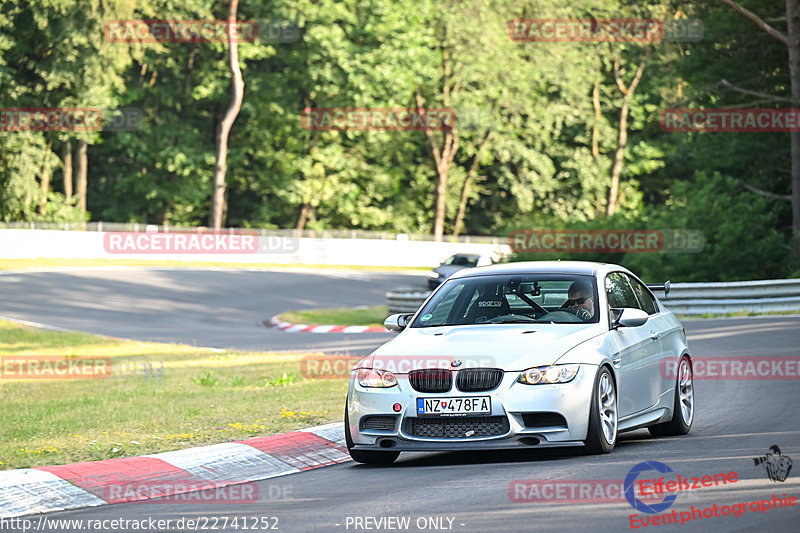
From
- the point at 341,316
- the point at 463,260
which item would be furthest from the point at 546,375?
the point at 463,260

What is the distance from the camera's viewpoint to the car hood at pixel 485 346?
8.70 metres

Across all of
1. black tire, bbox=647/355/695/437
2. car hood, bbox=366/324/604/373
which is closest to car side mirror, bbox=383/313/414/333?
car hood, bbox=366/324/604/373

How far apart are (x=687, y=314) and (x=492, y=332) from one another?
1869cm

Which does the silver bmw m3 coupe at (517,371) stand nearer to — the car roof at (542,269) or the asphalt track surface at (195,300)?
the car roof at (542,269)

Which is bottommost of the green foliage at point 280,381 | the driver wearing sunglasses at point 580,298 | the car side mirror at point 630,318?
the green foliage at point 280,381

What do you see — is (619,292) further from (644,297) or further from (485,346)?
(485,346)

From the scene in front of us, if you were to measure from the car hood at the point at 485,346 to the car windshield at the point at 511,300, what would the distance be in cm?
33

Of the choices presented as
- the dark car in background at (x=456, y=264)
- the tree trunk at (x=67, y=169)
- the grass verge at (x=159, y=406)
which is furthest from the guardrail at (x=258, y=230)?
the grass verge at (x=159, y=406)

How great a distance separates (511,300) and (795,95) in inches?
950

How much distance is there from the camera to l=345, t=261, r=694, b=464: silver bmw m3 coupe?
28.2 ft

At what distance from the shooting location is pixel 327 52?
6112cm

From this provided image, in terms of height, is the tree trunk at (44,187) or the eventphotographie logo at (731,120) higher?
the eventphotographie logo at (731,120)

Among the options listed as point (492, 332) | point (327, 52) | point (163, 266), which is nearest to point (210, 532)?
point (492, 332)

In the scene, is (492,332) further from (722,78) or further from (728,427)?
(722,78)
